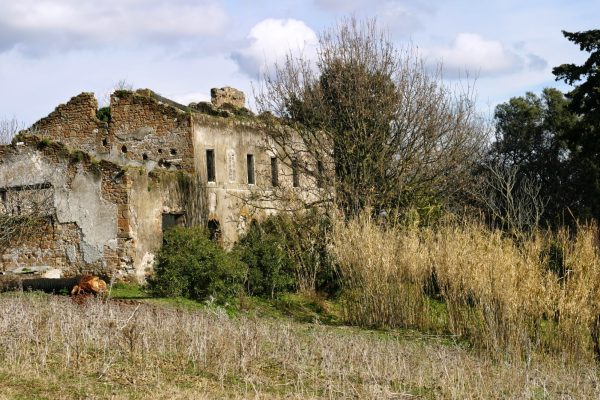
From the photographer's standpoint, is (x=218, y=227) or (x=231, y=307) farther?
(x=218, y=227)

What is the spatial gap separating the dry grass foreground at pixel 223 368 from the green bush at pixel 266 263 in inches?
376

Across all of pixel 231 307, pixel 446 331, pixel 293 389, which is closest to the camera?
pixel 293 389

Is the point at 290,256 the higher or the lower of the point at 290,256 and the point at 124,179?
the lower

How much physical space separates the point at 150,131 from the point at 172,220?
12.2ft

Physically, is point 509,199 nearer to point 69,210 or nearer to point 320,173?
point 320,173

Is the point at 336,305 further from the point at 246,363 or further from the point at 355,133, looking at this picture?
the point at 246,363

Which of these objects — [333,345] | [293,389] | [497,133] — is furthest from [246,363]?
[497,133]

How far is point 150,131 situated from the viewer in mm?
28438

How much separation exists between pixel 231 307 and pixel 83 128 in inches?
511

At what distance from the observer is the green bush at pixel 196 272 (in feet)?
66.7

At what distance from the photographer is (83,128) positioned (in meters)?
29.6

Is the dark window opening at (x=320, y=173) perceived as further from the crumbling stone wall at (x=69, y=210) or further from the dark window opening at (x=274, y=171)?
the dark window opening at (x=274, y=171)

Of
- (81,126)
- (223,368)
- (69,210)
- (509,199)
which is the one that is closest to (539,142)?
(509,199)

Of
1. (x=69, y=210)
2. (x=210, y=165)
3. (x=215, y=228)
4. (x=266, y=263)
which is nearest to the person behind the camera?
(x=266, y=263)
